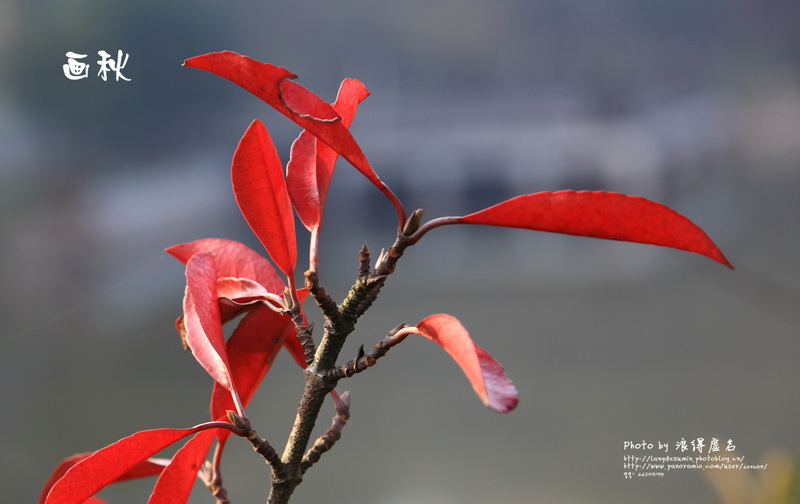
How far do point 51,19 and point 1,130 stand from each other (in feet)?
1.15

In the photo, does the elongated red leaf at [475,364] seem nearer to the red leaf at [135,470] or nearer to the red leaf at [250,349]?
the red leaf at [250,349]

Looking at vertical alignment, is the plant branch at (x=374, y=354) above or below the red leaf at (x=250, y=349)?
above

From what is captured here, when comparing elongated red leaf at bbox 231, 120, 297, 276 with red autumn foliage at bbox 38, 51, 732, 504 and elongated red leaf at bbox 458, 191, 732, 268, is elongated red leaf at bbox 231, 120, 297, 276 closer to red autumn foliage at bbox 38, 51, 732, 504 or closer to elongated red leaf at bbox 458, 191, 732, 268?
red autumn foliage at bbox 38, 51, 732, 504

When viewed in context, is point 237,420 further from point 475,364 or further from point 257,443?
point 475,364

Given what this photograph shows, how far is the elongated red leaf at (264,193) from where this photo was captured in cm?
32

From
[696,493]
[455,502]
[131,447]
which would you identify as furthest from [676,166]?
[131,447]

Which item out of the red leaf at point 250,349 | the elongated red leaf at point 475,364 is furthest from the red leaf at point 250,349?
the elongated red leaf at point 475,364

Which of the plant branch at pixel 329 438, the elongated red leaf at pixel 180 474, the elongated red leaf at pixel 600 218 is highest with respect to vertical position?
the elongated red leaf at pixel 600 218

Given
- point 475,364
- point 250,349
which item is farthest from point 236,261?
point 475,364

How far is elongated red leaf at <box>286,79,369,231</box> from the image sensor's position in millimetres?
328

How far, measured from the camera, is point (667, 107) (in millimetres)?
2279

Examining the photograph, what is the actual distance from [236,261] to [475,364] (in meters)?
0.20

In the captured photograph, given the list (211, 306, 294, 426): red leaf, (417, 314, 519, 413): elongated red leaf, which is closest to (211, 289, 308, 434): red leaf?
(211, 306, 294, 426): red leaf

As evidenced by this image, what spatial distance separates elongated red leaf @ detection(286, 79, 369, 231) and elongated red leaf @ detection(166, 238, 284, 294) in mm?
53
